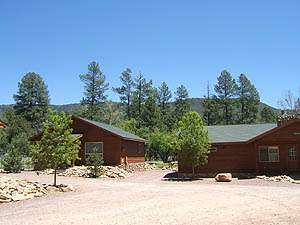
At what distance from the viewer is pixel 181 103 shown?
83250mm

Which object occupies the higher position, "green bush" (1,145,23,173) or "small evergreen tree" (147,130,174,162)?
"small evergreen tree" (147,130,174,162)

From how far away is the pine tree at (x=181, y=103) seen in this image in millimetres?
82037

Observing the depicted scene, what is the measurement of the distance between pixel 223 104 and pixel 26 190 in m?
64.3

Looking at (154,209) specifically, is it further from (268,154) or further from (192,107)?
(192,107)

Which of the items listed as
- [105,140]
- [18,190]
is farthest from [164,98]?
[18,190]

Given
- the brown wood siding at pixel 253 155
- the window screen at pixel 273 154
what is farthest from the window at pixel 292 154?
the window screen at pixel 273 154

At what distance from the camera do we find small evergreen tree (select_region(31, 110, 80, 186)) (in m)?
25.5

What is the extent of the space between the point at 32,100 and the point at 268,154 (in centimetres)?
5596

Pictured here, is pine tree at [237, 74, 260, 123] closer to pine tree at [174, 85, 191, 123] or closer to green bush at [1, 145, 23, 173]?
pine tree at [174, 85, 191, 123]

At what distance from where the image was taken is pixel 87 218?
→ 14.2 metres

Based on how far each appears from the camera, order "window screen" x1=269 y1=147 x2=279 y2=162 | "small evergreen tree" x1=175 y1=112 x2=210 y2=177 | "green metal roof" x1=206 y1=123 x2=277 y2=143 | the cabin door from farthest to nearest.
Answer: "green metal roof" x1=206 y1=123 x2=277 y2=143
"window screen" x1=269 y1=147 x2=279 y2=162
the cabin door
"small evergreen tree" x1=175 y1=112 x2=210 y2=177

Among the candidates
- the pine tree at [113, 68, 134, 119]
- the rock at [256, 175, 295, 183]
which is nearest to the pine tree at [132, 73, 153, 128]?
the pine tree at [113, 68, 134, 119]

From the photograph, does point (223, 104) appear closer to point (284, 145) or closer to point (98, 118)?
point (98, 118)

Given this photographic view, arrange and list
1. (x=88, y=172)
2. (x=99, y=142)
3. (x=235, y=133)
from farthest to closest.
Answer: (x=99, y=142), (x=235, y=133), (x=88, y=172)
